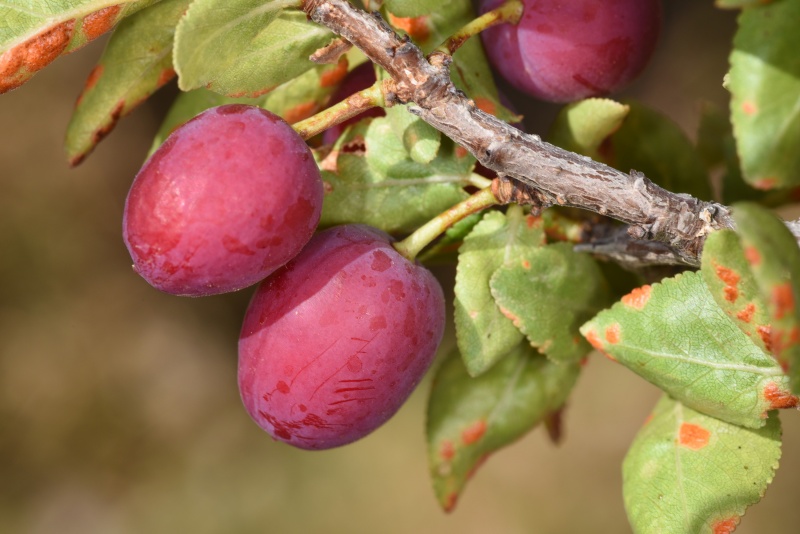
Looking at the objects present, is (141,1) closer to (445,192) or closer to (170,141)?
(170,141)

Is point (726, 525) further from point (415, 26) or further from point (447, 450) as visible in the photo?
point (415, 26)

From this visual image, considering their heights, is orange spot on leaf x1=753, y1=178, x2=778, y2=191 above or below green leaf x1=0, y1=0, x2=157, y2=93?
below

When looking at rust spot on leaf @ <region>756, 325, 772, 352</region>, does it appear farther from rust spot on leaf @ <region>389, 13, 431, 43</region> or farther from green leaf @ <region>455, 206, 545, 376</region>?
rust spot on leaf @ <region>389, 13, 431, 43</region>

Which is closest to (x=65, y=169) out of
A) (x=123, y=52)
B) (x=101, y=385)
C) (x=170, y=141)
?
(x=101, y=385)

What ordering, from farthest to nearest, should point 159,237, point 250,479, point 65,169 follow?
point 250,479 < point 65,169 < point 159,237

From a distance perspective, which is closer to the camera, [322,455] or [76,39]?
[76,39]

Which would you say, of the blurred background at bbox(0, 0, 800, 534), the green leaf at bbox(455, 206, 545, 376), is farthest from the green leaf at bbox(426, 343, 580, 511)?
the blurred background at bbox(0, 0, 800, 534)

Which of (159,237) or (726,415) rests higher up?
(159,237)

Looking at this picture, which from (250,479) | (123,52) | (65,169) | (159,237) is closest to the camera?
(159,237)
